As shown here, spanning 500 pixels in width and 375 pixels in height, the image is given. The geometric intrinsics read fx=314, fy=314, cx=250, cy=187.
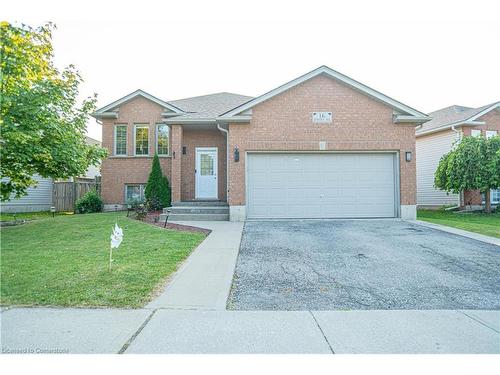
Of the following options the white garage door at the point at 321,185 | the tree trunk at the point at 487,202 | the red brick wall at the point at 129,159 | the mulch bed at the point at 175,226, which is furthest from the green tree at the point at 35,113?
the tree trunk at the point at 487,202

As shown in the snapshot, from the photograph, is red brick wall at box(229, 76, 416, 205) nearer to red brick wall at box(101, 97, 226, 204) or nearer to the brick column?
the brick column

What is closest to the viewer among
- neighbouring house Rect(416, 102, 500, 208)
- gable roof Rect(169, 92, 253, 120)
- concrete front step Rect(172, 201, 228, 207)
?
concrete front step Rect(172, 201, 228, 207)

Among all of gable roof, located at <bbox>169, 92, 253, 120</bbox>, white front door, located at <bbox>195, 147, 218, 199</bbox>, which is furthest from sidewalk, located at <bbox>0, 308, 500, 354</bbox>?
gable roof, located at <bbox>169, 92, 253, 120</bbox>

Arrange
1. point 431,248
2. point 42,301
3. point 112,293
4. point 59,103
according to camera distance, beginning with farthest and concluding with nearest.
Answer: point 59,103
point 431,248
point 112,293
point 42,301

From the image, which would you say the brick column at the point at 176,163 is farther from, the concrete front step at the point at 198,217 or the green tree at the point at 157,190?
the concrete front step at the point at 198,217

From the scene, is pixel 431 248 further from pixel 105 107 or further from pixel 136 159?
pixel 105 107

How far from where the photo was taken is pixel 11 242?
24.7 feet

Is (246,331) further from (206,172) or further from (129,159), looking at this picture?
(129,159)

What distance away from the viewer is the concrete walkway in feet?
12.5

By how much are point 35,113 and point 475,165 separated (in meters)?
16.6

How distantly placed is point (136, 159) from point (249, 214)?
6.81 m

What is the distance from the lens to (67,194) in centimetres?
1702

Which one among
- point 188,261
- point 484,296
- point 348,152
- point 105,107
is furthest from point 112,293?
point 105,107

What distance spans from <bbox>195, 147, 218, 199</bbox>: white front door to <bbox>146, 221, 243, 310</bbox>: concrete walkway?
6.41 m
